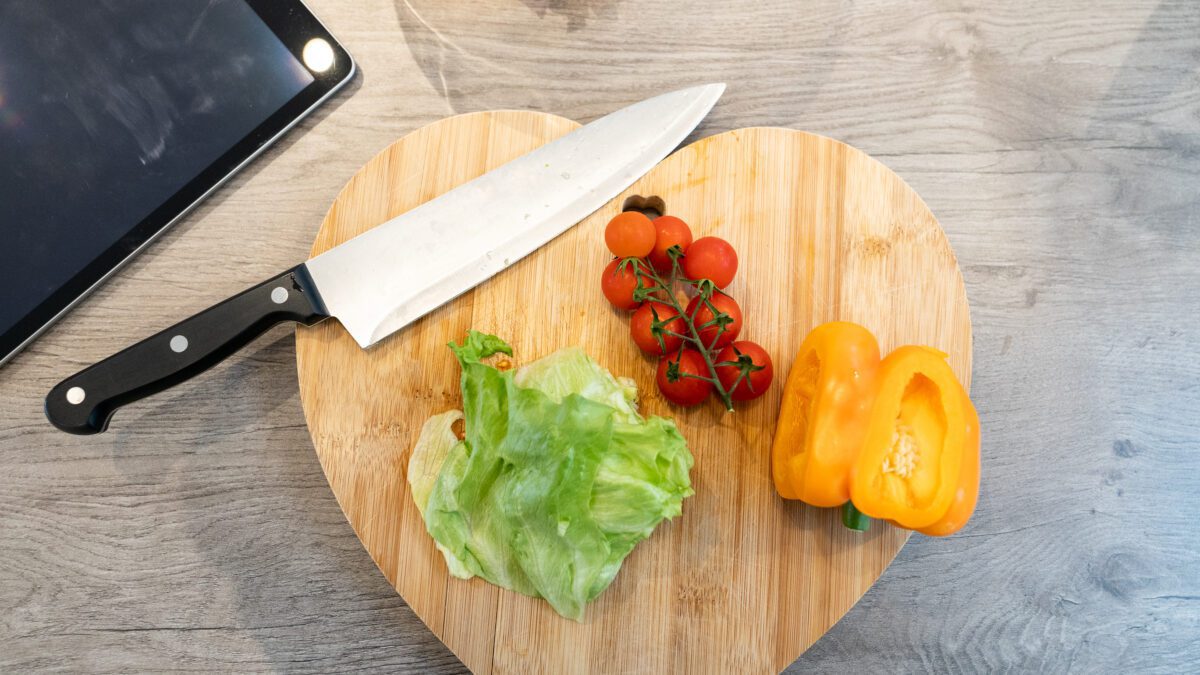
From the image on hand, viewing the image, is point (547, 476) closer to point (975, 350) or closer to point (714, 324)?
point (714, 324)

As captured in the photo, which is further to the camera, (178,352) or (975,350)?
(975,350)

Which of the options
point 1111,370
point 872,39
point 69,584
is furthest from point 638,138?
point 69,584

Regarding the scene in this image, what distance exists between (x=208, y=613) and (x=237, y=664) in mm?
109

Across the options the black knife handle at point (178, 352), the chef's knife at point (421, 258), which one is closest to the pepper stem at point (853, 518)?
the chef's knife at point (421, 258)

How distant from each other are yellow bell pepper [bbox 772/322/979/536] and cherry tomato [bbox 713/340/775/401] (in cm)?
8

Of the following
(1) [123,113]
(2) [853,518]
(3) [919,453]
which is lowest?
(2) [853,518]

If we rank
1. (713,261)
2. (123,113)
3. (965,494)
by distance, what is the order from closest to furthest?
(965,494)
(713,261)
(123,113)

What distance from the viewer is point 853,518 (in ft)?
4.01

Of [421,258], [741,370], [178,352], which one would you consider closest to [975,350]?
[741,370]

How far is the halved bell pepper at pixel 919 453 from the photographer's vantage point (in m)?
1.11

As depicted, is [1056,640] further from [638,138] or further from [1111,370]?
[638,138]

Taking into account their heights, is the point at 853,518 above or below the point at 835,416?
below

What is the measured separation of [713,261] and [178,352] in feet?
2.81

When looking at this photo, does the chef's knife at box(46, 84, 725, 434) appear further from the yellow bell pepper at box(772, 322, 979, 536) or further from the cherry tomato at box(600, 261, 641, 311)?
the yellow bell pepper at box(772, 322, 979, 536)
